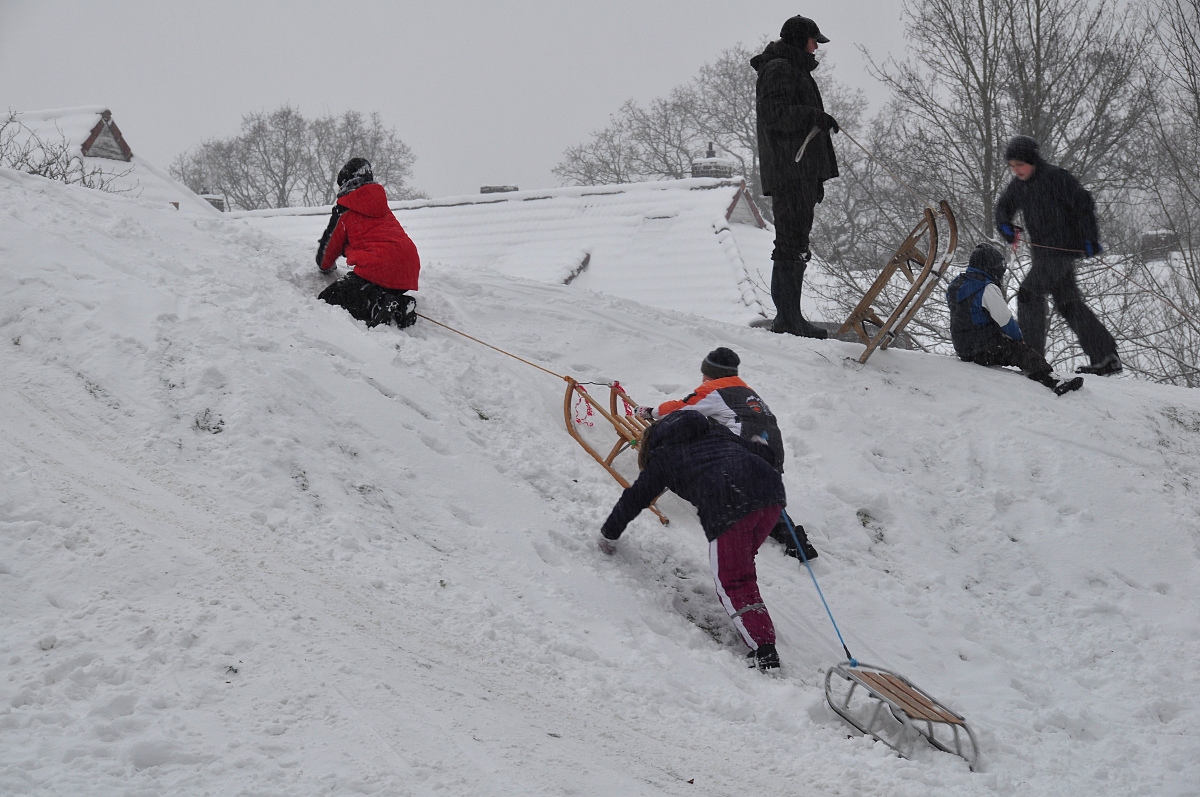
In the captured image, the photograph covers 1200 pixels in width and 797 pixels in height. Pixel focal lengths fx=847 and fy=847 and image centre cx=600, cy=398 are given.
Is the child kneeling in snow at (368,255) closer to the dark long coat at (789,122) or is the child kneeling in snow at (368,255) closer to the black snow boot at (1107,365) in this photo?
the dark long coat at (789,122)

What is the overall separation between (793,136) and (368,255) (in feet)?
10.7

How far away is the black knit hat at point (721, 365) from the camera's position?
4.55 m

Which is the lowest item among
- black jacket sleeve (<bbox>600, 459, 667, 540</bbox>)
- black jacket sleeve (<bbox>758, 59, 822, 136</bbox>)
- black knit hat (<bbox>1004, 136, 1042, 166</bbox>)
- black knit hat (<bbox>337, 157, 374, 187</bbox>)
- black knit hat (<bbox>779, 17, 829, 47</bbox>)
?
black jacket sleeve (<bbox>600, 459, 667, 540</bbox>)

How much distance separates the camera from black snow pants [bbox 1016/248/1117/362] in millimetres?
6352

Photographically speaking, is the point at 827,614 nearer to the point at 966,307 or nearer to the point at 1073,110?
the point at 966,307

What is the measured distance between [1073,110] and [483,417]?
8.96 metres

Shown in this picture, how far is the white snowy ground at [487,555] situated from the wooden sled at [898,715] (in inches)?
4.0

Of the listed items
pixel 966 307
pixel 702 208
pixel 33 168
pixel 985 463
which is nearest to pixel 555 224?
pixel 702 208

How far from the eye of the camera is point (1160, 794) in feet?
10.8

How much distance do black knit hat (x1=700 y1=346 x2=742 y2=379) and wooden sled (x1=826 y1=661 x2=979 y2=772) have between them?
159 centimetres

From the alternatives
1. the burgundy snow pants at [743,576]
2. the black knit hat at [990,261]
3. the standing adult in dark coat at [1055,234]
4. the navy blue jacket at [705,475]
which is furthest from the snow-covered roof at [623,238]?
the burgundy snow pants at [743,576]

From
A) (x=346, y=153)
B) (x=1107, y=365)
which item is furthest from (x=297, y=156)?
(x=1107, y=365)

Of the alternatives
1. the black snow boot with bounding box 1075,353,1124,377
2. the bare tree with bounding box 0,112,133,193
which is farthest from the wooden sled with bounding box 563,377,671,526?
the bare tree with bounding box 0,112,133,193

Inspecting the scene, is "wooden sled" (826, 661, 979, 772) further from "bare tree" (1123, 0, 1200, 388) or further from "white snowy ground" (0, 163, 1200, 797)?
"bare tree" (1123, 0, 1200, 388)
